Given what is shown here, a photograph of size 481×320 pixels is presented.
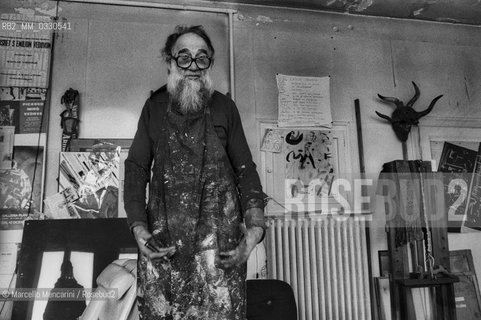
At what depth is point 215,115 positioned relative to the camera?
1638mm

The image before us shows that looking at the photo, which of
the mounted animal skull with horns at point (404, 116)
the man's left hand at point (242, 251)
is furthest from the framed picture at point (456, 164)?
the man's left hand at point (242, 251)

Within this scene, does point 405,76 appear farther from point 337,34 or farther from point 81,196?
point 81,196

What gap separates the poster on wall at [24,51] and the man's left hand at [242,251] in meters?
2.22

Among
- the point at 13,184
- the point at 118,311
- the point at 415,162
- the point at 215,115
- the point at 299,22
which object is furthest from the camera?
the point at 299,22

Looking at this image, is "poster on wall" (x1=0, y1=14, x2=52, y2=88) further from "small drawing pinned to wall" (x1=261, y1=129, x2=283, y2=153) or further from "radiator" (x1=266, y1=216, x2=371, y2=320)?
"radiator" (x1=266, y1=216, x2=371, y2=320)

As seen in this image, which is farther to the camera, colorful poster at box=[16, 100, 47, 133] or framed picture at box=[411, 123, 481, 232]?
framed picture at box=[411, 123, 481, 232]

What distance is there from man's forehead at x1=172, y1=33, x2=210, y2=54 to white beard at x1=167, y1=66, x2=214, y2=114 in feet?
0.28

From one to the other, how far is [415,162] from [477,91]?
121 cm

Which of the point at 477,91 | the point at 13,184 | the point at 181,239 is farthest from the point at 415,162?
the point at 13,184

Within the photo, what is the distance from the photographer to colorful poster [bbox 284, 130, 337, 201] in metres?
3.23

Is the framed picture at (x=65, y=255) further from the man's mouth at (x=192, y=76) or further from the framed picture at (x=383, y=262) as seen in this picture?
the framed picture at (x=383, y=262)

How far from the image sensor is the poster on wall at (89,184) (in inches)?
113

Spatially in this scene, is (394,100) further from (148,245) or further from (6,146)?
(6,146)

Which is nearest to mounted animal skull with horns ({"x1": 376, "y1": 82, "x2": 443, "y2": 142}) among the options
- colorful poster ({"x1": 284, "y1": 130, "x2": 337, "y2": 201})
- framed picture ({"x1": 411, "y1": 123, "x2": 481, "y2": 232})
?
framed picture ({"x1": 411, "y1": 123, "x2": 481, "y2": 232})
